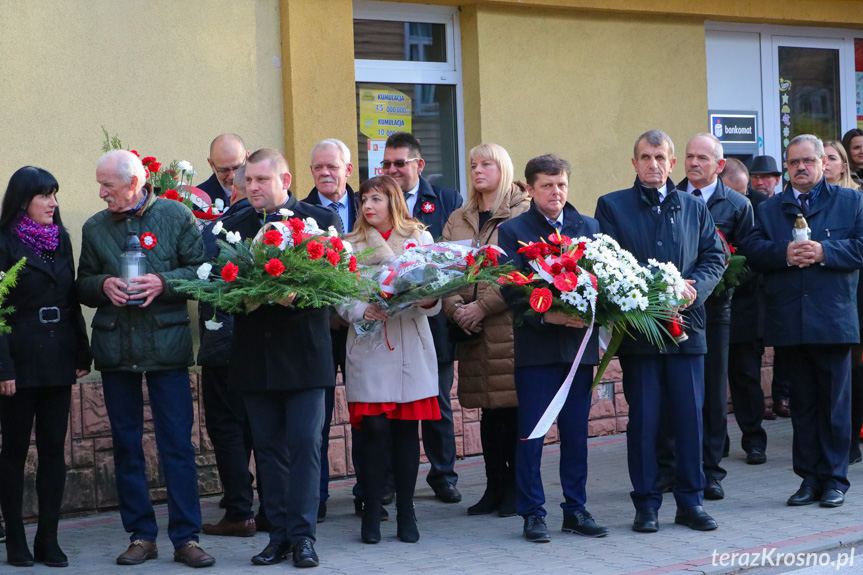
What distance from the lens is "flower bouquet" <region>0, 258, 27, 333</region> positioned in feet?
18.5

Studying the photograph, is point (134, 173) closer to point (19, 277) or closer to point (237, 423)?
point (19, 277)

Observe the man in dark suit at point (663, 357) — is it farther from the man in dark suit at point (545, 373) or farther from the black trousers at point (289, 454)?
the black trousers at point (289, 454)

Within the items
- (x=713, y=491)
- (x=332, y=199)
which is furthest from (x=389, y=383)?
(x=713, y=491)

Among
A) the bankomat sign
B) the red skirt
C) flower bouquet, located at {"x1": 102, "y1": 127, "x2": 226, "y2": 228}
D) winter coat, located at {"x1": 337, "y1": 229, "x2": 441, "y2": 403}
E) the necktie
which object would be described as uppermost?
the bankomat sign

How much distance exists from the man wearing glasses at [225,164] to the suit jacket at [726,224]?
3.00 m

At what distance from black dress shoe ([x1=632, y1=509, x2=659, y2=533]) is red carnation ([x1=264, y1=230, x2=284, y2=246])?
105 inches

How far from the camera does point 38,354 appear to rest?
6148 millimetres

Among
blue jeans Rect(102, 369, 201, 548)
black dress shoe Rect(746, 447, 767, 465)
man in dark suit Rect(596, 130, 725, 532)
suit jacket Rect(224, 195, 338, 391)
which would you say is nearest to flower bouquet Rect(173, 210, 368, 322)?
suit jacket Rect(224, 195, 338, 391)

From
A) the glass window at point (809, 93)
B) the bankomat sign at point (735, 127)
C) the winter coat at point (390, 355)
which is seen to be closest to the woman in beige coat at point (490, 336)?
the winter coat at point (390, 355)

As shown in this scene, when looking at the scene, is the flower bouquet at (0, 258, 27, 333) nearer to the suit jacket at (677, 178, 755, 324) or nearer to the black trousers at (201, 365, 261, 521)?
the black trousers at (201, 365, 261, 521)

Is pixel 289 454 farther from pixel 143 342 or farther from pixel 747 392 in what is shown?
pixel 747 392

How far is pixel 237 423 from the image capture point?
6973mm

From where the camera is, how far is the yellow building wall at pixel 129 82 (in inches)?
308

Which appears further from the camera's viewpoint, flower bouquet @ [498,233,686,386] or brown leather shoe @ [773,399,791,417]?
brown leather shoe @ [773,399,791,417]
